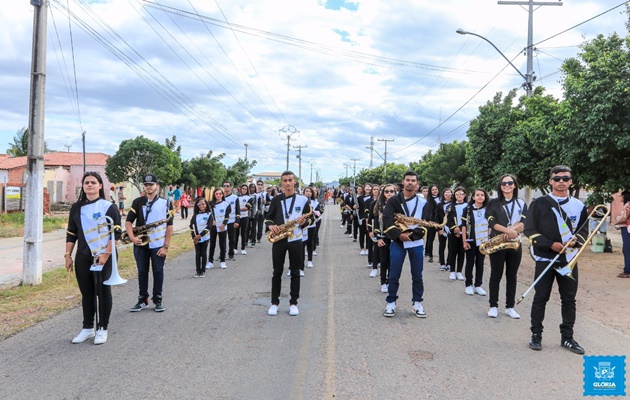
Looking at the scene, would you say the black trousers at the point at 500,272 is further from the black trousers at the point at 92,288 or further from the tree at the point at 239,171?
the tree at the point at 239,171

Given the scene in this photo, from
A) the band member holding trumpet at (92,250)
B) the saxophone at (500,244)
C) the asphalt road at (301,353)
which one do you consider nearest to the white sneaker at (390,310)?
the asphalt road at (301,353)

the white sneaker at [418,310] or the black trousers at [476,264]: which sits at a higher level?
the black trousers at [476,264]

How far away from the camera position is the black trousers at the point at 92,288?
604cm

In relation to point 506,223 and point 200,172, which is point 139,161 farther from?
point 506,223

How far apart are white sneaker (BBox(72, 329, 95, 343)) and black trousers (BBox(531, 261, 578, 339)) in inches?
209

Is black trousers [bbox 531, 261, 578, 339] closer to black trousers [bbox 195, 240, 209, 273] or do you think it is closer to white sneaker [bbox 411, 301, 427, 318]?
white sneaker [bbox 411, 301, 427, 318]

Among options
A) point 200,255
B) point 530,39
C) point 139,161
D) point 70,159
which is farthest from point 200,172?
point 200,255

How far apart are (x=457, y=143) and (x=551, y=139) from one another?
784 inches

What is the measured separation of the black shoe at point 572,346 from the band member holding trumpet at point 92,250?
17.7ft

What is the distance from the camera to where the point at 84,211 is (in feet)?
20.0

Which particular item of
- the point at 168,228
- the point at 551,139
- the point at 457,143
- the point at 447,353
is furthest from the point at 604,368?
the point at 457,143

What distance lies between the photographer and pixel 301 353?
567 cm

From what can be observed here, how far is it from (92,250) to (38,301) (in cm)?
310

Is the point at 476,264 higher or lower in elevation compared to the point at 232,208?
lower
